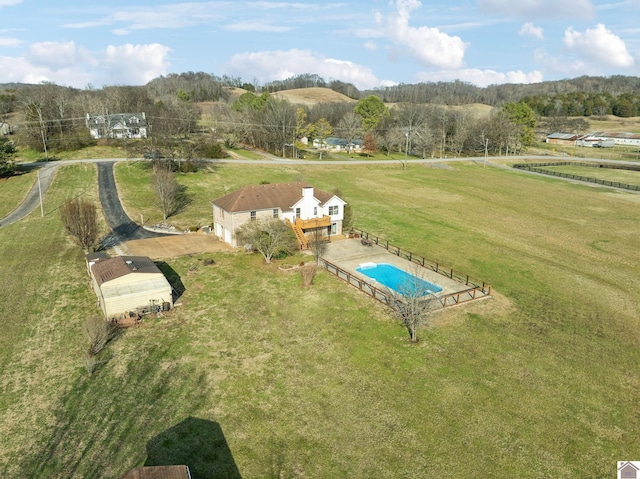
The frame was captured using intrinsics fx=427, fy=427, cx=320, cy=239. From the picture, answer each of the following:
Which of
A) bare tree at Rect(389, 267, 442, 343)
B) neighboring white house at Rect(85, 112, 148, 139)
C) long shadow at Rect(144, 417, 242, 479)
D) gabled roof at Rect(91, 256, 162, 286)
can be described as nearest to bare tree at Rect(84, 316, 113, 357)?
gabled roof at Rect(91, 256, 162, 286)

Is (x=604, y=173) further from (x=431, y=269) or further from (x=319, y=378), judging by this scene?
(x=319, y=378)

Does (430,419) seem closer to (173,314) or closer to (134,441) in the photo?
(134,441)

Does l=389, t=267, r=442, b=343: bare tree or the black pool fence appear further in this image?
the black pool fence

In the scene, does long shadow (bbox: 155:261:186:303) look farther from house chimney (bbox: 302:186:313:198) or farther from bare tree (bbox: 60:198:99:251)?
house chimney (bbox: 302:186:313:198)

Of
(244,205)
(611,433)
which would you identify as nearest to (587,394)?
(611,433)

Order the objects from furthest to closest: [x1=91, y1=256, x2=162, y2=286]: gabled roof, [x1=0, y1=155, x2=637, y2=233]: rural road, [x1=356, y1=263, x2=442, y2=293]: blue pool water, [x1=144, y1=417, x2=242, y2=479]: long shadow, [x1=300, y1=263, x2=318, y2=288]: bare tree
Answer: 1. [x1=0, y1=155, x2=637, y2=233]: rural road
2. [x1=300, y1=263, x2=318, y2=288]: bare tree
3. [x1=356, y1=263, x2=442, y2=293]: blue pool water
4. [x1=91, y1=256, x2=162, y2=286]: gabled roof
5. [x1=144, y1=417, x2=242, y2=479]: long shadow

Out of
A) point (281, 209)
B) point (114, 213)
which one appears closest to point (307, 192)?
point (281, 209)
